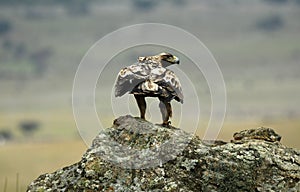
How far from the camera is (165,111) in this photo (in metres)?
11.7

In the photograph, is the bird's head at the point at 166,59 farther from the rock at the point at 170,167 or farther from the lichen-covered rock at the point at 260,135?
the lichen-covered rock at the point at 260,135

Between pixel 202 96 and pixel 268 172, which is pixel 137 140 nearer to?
pixel 268 172

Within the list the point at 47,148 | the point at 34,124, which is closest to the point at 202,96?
the point at 34,124

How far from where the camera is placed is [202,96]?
541 feet

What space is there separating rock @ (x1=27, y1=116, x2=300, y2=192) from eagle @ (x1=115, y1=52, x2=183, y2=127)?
49 centimetres

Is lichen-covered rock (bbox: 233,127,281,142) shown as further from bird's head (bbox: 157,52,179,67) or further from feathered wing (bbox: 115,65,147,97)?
feathered wing (bbox: 115,65,147,97)

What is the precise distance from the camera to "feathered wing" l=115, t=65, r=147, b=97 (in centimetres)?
1116

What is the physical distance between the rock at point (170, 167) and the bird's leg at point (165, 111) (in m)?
0.51

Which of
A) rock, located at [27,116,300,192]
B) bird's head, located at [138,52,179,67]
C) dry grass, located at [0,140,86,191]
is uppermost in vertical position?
dry grass, located at [0,140,86,191]

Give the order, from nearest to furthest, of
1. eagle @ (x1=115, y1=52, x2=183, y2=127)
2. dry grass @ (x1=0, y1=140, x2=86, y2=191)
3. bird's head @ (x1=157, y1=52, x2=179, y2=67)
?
eagle @ (x1=115, y1=52, x2=183, y2=127), bird's head @ (x1=157, y1=52, x2=179, y2=67), dry grass @ (x1=0, y1=140, x2=86, y2=191)

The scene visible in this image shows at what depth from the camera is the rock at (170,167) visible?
420 inches

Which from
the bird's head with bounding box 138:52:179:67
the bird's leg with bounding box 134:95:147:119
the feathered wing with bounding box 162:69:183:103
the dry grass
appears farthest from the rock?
the dry grass

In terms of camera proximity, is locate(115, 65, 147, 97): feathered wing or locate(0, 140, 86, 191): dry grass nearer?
locate(115, 65, 147, 97): feathered wing

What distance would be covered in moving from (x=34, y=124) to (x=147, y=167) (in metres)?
145
